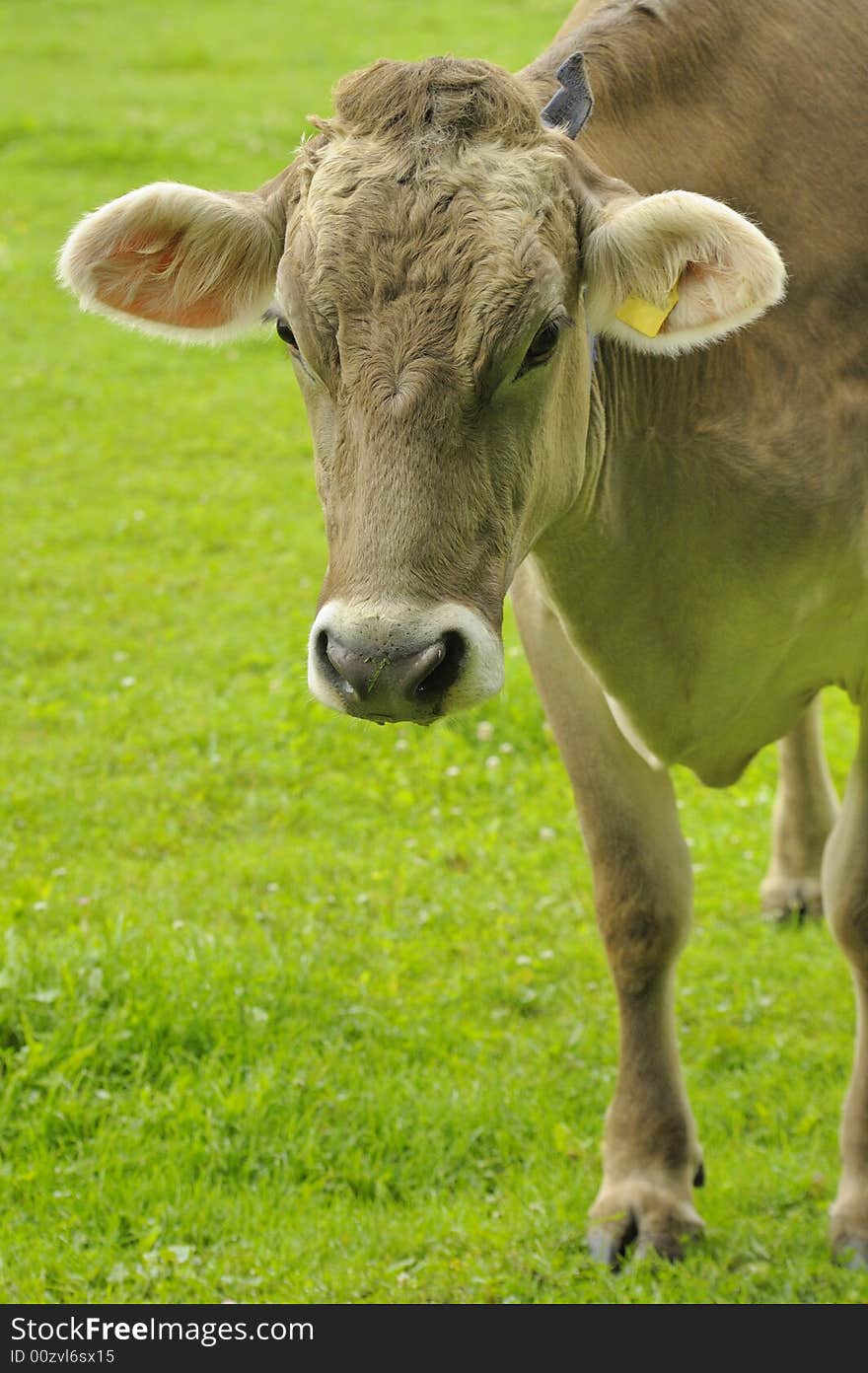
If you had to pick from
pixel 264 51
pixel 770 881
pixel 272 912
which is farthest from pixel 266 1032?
pixel 264 51

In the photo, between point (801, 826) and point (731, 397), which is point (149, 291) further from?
point (801, 826)

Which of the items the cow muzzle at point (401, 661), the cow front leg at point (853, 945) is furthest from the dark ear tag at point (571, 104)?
the cow front leg at point (853, 945)

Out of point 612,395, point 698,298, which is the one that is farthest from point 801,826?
point 698,298

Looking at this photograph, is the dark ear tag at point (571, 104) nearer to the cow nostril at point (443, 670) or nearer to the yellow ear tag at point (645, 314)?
the yellow ear tag at point (645, 314)

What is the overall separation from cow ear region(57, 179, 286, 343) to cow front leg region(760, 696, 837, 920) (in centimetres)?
291

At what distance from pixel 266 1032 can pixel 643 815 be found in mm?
1352

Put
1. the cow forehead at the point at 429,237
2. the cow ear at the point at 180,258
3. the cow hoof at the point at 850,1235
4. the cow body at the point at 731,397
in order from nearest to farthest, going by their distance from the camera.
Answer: the cow forehead at the point at 429,237, the cow ear at the point at 180,258, the cow body at the point at 731,397, the cow hoof at the point at 850,1235

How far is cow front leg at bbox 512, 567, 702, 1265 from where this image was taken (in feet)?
14.8

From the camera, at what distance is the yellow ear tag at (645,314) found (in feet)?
11.5

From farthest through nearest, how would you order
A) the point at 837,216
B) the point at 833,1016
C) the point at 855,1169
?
1. the point at 833,1016
2. the point at 855,1169
3. the point at 837,216

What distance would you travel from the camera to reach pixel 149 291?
3842mm

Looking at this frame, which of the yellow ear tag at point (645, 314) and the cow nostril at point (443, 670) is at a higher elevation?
the yellow ear tag at point (645, 314)

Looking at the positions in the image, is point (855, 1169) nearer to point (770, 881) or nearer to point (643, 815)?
point (643, 815)
